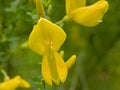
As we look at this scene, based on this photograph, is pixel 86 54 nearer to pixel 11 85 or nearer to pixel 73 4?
pixel 11 85

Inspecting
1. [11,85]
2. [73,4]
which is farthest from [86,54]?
[73,4]

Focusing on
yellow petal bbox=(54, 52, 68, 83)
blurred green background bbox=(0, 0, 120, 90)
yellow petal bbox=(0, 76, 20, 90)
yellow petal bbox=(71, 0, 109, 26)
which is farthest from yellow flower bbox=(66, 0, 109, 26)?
Result: blurred green background bbox=(0, 0, 120, 90)

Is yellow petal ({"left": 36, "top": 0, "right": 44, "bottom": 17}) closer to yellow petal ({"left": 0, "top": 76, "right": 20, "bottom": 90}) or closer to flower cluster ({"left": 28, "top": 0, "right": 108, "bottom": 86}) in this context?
flower cluster ({"left": 28, "top": 0, "right": 108, "bottom": 86})

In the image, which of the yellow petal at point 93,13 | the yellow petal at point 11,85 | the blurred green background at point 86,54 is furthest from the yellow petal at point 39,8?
the blurred green background at point 86,54

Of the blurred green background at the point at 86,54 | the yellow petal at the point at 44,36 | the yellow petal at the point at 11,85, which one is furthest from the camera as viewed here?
the blurred green background at the point at 86,54

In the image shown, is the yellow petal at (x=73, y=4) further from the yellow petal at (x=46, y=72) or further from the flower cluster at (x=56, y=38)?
the yellow petal at (x=46, y=72)

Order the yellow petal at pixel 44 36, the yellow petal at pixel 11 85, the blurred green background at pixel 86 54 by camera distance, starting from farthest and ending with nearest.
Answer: the blurred green background at pixel 86 54, the yellow petal at pixel 11 85, the yellow petal at pixel 44 36

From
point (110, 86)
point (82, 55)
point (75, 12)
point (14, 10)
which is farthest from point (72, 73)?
point (75, 12)
